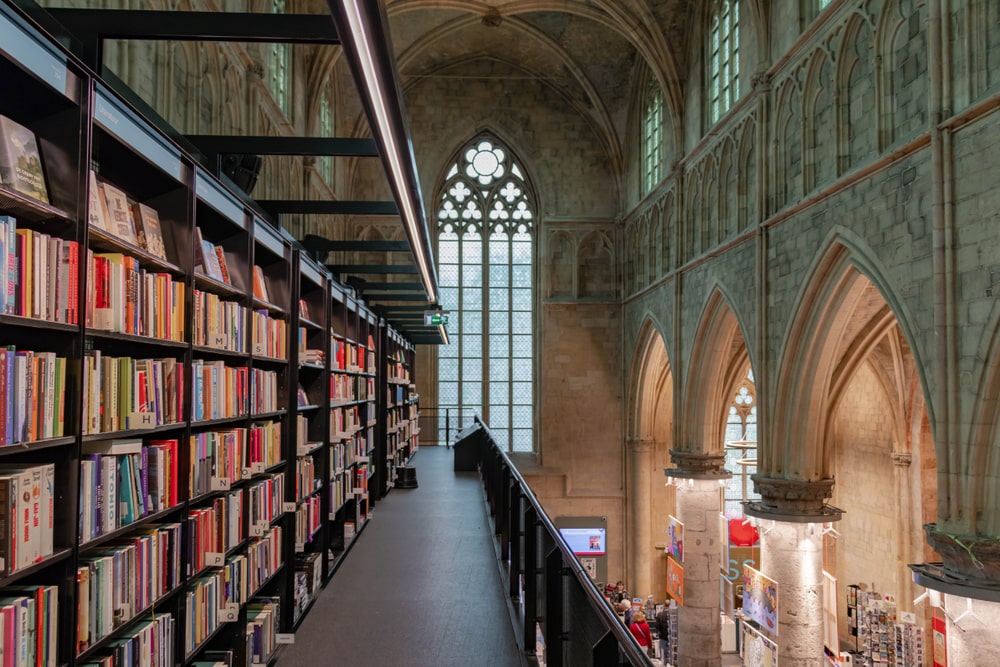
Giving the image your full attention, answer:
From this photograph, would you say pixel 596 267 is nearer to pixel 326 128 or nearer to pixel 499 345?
pixel 499 345

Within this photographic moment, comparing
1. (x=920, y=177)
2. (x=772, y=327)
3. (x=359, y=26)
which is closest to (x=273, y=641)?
(x=359, y=26)

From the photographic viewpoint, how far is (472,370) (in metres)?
19.8

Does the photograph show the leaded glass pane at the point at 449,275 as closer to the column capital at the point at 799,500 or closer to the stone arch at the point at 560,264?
the stone arch at the point at 560,264

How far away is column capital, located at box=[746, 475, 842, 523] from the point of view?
9281 millimetres

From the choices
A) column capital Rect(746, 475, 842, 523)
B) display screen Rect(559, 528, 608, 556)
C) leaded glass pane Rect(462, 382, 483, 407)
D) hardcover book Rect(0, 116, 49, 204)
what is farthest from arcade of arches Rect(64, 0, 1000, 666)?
hardcover book Rect(0, 116, 49, 204)

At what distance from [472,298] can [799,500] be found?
11.8m

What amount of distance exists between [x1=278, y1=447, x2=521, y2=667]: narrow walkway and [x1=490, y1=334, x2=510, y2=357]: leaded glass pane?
11.6m

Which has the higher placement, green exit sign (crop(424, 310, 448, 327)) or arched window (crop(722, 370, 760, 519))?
green exit sign (crop(424, 310, 448, 327))

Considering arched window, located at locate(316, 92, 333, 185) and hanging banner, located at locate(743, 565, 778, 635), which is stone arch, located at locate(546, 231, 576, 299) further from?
hanging banner, located at locate(743, 565, 778, 635)

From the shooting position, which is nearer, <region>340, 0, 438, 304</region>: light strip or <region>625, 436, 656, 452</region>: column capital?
<region>340, 0, 438, 304</region>: light strip

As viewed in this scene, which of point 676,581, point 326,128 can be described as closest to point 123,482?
point 676,581

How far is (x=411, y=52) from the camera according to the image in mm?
17078

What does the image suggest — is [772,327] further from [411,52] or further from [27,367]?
[411,52]

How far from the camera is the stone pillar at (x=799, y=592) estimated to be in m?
9.51
